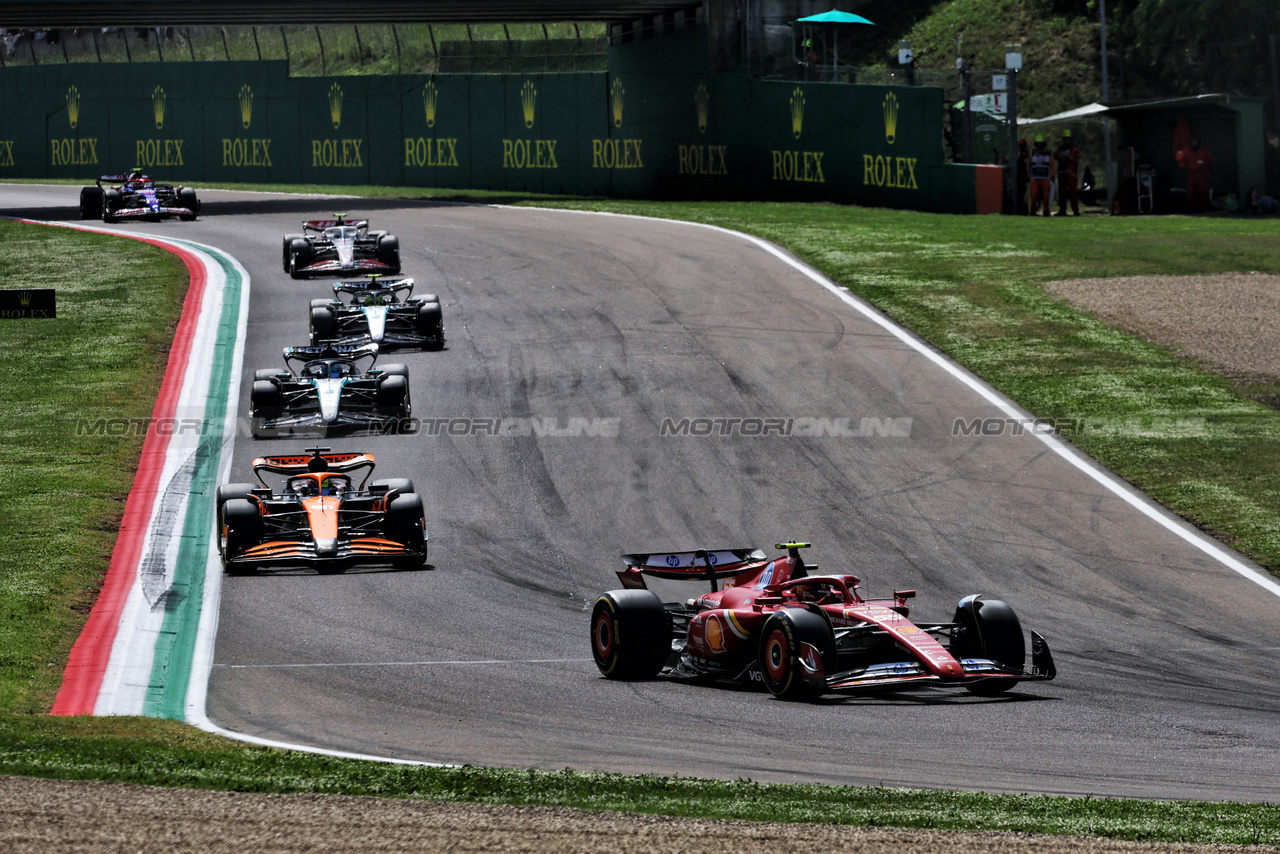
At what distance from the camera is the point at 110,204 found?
35.8 metres

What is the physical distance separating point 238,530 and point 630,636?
470 cm

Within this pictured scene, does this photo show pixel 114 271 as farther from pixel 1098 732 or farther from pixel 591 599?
pixel 1098 732

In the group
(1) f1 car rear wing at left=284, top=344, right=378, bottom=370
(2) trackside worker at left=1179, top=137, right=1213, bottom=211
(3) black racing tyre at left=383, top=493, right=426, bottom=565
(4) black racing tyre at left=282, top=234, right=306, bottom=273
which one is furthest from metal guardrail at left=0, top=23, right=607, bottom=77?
(3) black racing tyre at left=383, top=493, right=426, bottom=565

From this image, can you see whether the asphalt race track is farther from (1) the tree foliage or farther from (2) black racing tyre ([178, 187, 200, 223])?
(1) the tree foliage

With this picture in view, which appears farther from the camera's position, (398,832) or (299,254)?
(299,254)

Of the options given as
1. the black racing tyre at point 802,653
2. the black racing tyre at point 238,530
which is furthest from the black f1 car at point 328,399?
the black racing tyre at point 802,653

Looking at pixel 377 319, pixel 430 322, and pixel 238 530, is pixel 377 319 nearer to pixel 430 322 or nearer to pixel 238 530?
pixel 430 322

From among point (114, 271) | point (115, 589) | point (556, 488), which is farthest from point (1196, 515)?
point (114, 271)

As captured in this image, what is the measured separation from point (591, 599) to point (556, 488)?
3.64 meters

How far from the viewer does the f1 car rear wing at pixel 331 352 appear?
64.7ft

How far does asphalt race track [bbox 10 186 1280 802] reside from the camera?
8.24 m

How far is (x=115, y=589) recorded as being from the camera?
12.6 meters

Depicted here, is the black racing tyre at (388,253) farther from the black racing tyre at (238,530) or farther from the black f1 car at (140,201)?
the black racing tyre at (238,530)

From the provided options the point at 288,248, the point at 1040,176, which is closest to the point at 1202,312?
the point at 1040,176
